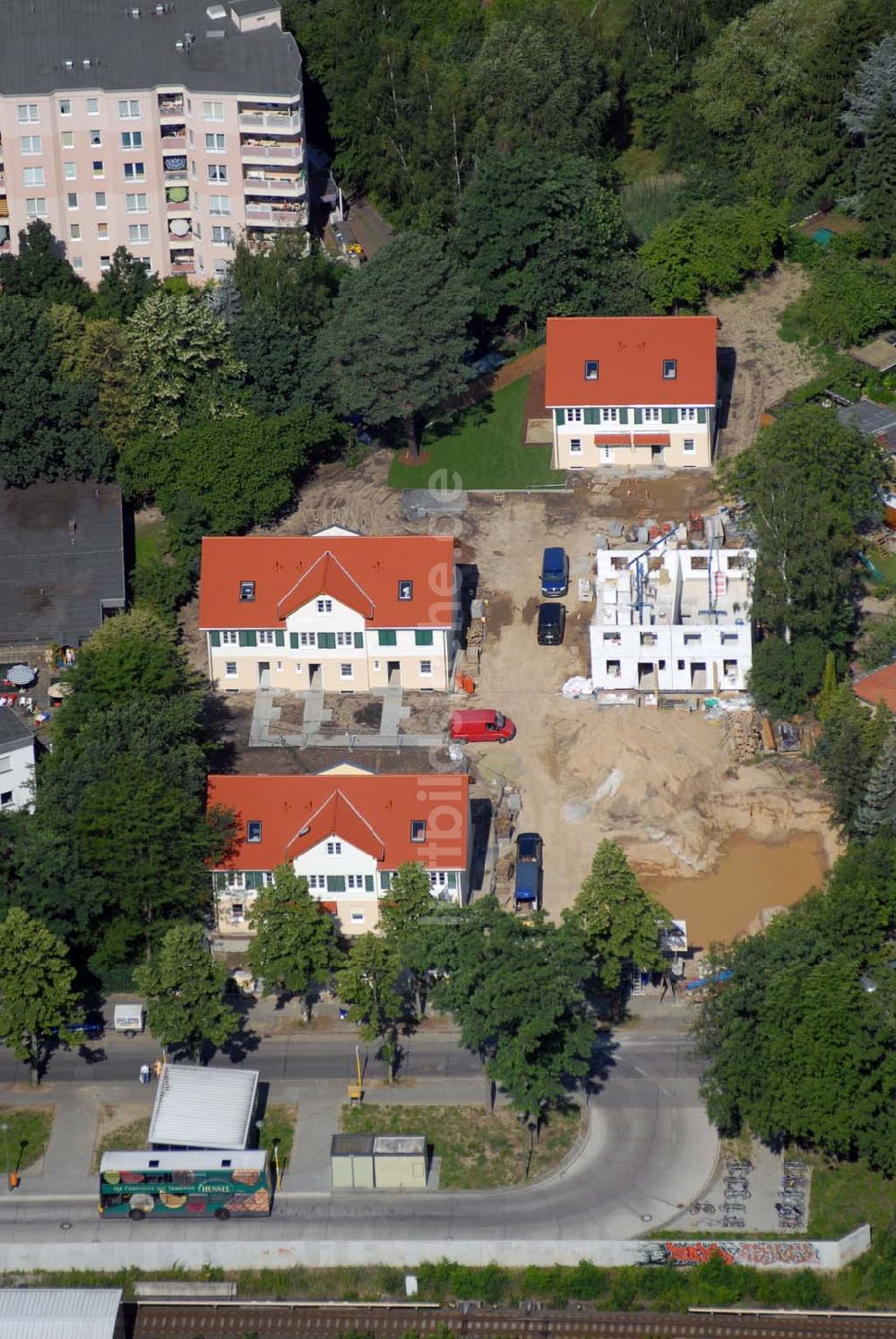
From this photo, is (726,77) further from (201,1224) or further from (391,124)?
(201,1224)

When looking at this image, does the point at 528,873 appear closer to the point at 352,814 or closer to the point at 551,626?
the point at 352,814

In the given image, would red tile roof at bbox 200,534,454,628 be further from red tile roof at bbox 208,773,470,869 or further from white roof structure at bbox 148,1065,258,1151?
white roof structure at bbox 148,1065,258,1151

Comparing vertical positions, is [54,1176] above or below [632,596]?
below

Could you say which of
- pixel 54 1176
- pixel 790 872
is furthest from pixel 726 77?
pixel 54 1176

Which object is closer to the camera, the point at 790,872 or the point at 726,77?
the point at 790,872

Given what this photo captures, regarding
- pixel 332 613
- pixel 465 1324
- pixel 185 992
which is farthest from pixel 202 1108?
pixel 332 613

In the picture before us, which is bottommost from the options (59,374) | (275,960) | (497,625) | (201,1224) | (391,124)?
(201,1224)
